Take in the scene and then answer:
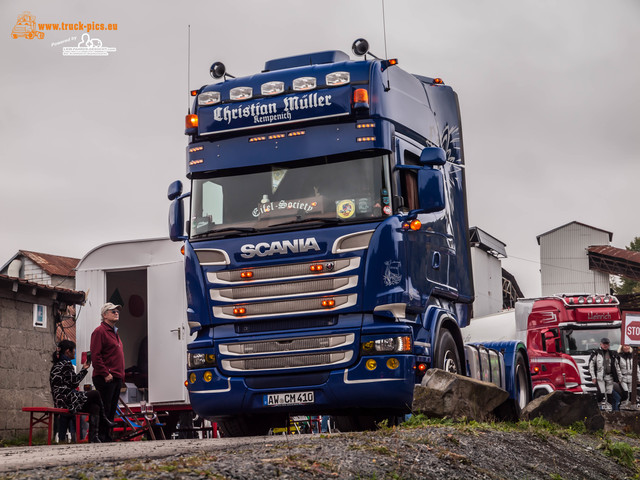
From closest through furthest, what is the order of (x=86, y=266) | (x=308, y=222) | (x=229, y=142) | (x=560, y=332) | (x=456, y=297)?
(x=308, y=222)
(x=229, y=142)
(x=456, y=297)
(x=86, y=266)
(x=560, y=332)

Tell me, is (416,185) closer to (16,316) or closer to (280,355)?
(280,355)

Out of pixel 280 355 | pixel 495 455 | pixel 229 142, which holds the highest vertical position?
pixel 229 142

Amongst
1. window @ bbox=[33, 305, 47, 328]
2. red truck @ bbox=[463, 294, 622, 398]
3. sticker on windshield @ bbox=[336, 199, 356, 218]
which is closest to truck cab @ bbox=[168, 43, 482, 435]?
sticker on windshield @ bbox=[336, 199, 356, 218]

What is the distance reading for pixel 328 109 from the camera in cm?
1123

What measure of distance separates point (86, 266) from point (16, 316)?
1753 millimetres

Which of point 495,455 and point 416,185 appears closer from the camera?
point 495,455

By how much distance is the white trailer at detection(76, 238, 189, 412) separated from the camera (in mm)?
16108

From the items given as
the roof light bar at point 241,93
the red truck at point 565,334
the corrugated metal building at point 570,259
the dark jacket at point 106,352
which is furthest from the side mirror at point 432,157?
the corrugated metal building at point 570,259

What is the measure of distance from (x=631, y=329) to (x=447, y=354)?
11.4 m

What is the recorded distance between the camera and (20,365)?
58.2 ft

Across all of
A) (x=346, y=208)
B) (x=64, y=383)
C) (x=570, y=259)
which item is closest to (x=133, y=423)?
(x=64, y=383)

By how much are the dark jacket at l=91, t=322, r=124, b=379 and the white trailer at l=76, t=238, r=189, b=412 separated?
2828 millimetres

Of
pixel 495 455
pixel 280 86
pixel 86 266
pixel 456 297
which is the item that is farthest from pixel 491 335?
pixel 495 455

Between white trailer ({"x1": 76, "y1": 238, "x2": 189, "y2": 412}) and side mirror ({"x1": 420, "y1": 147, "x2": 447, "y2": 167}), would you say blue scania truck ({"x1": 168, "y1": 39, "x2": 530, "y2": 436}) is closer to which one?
side mirror ({"x1": 420, "y1": 147, "x2": 447, "y2": 167})
